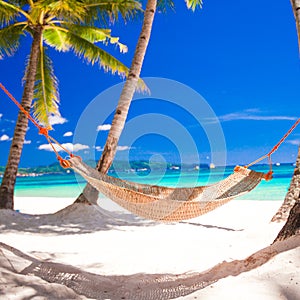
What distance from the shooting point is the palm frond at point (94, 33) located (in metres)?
5.47

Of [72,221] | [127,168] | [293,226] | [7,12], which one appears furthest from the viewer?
[127,168]

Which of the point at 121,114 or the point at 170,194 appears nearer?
the point at 170,194

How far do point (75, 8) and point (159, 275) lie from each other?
11.4 ft

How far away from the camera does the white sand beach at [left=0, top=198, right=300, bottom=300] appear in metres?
1.50

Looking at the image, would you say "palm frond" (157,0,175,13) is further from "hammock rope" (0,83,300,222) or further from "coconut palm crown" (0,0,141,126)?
"hammock rope" (0,83,300,222)

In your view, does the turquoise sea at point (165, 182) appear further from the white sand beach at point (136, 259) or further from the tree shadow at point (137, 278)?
the tree shadow at point (137, 278)

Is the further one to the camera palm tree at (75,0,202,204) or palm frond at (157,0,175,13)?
palm frond at (157,0,175,13)

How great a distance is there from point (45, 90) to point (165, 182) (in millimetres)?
14847

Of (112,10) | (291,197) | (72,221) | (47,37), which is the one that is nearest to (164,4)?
(112,10)

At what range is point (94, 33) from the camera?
563cm

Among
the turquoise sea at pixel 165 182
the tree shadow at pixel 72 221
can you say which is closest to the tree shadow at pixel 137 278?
the tree shadow at pixel 72 221

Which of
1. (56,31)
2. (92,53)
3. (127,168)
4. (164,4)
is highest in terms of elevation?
(164,4)

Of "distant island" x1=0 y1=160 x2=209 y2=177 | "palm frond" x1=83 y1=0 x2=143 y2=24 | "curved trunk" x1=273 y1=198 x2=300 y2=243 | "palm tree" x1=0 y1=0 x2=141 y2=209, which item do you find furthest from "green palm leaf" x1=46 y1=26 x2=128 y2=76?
"distant island" x1=0 y1=160 x2=209 y2=177

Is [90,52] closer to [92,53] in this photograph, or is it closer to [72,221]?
[92,53]
